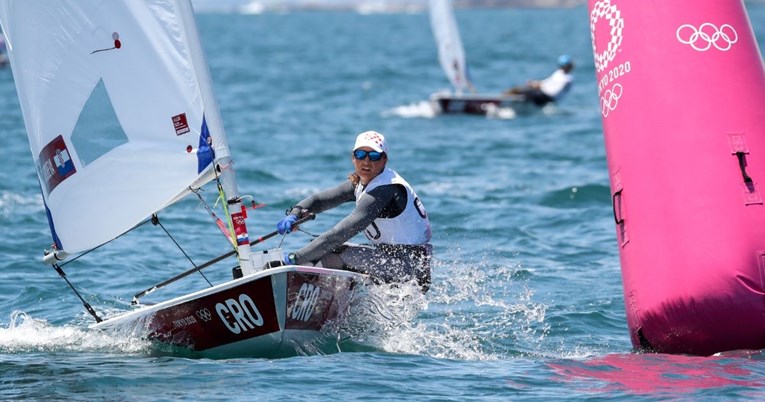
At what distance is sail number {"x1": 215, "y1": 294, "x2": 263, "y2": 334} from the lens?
273 inches

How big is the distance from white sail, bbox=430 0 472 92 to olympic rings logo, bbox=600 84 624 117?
16522 mm

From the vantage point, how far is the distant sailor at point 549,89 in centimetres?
2267

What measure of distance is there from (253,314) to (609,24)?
2721 mm

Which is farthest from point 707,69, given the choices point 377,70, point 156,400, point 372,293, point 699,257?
point 377,70

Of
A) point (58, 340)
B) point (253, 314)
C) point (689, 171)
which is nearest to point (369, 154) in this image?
point (253, 314)

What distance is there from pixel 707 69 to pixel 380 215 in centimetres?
206

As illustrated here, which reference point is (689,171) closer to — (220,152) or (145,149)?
(220,152)

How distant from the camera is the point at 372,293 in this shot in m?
7.56

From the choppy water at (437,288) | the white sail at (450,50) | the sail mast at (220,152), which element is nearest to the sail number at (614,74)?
the choppy water at (437,288)

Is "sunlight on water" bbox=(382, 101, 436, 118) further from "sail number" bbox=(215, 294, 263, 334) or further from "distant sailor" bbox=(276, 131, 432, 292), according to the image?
"sail number" bbox=(215, 294, 263, 334)

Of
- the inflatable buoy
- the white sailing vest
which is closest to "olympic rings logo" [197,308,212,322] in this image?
the white sailing vest

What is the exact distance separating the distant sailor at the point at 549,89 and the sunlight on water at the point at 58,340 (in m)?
15.4

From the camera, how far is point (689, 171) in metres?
7.13

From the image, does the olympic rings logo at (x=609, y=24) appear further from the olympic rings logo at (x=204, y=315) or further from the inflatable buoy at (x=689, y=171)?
the olympic rings logo at (x=204, y=315)
